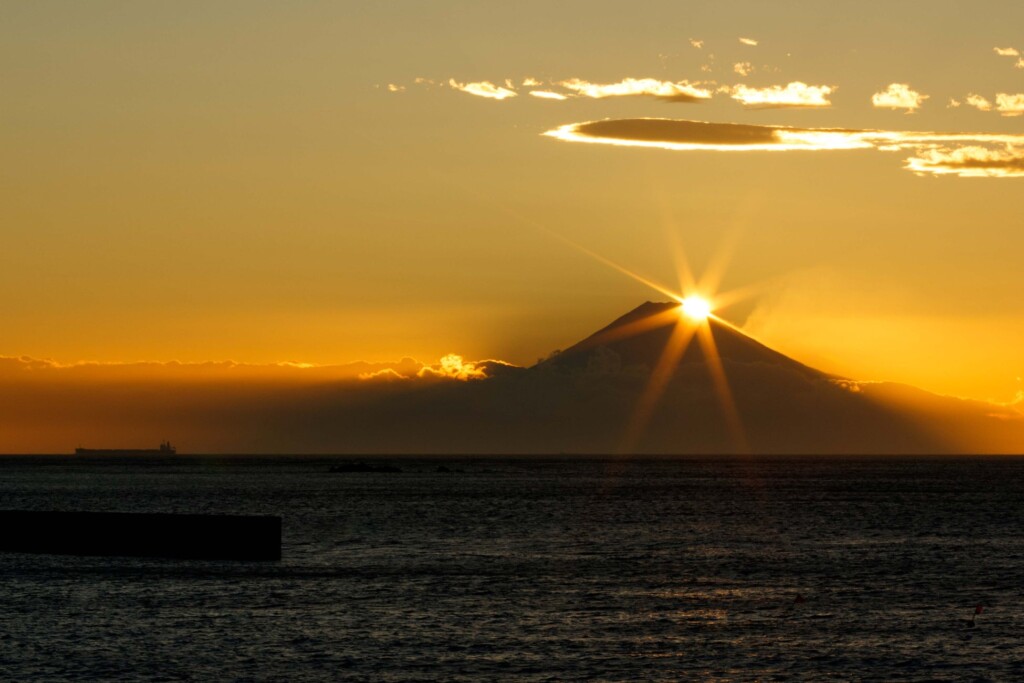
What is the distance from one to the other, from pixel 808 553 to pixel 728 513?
5171cm

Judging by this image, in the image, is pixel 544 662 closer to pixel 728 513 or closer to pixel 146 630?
pixel 146 630

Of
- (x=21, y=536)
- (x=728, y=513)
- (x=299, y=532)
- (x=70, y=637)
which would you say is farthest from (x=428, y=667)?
(x=728, y=513)

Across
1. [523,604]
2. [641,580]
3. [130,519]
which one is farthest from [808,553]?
[130,519]

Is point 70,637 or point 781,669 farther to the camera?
point 70,637

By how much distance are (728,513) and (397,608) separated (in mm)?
86176

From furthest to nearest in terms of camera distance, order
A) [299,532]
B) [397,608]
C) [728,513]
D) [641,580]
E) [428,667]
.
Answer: [728,513]
[299,532]
[641,580]
[397,608]
[428,667]

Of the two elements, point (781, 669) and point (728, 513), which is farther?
point (728, 513)

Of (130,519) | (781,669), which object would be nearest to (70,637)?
(781,669)

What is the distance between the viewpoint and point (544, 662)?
44.8 metres

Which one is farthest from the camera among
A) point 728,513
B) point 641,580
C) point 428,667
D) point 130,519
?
point 728,513

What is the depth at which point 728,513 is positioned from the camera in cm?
13975

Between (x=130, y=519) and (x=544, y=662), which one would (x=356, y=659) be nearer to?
(x=544, y=662)

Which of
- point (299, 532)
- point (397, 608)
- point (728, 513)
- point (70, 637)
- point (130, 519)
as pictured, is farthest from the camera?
point (728, 513)

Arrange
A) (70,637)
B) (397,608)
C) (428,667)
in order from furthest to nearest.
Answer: (397,608)
(70,637)
(428,667)
